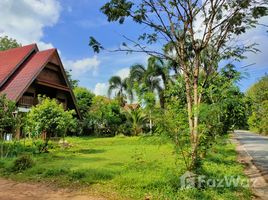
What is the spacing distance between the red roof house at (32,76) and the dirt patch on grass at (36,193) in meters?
15.3

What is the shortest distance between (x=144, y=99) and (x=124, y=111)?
93.1 feet

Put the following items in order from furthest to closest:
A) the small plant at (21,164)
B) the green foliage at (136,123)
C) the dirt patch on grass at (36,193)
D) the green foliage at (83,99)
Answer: the green foliage at (83,99)
the green foliage at (136,123)
the small plant at (21,164)
the dirt patch on grass at (36,193)

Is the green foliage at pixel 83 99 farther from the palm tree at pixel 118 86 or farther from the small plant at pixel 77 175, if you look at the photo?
the small plant at pixel 77 175

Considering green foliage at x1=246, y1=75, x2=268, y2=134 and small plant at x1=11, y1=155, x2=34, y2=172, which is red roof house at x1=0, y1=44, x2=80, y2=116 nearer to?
small plant at x1=11, y1=155, x2=34, y2=172

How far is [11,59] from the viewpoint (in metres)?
27.3

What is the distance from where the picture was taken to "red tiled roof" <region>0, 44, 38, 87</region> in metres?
24.9

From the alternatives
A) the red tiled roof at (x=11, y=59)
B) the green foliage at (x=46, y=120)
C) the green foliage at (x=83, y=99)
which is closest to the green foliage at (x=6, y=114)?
the green foliage at (x=46, y=120)

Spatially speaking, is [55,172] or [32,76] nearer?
[55,172]

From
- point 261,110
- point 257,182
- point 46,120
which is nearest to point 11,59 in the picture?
point 46,120

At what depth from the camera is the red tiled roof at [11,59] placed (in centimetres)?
2493

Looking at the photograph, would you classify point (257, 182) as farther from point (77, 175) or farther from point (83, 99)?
point (83, 99)

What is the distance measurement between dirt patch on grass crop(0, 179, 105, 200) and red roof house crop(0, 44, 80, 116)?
15253mm

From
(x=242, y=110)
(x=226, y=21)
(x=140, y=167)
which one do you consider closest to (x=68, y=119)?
(x=140, y=167)

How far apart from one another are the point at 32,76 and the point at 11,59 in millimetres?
4375
